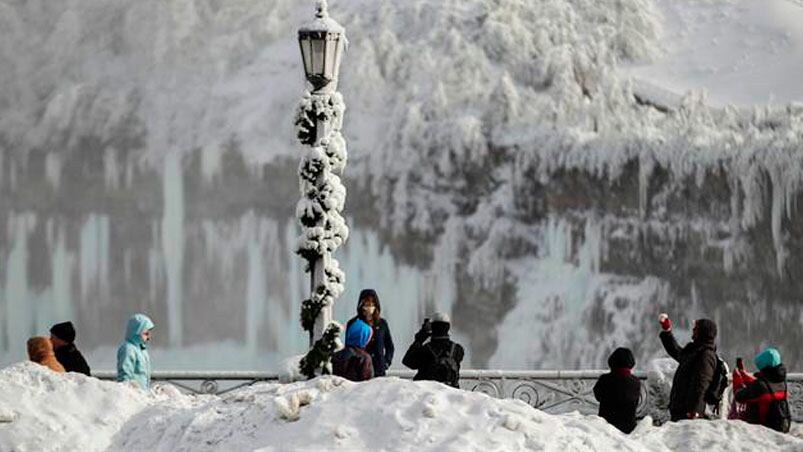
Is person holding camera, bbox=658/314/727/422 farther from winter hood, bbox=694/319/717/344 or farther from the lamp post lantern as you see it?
the lamp post lantern

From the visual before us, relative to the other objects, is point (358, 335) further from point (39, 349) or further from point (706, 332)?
point (706, 332)

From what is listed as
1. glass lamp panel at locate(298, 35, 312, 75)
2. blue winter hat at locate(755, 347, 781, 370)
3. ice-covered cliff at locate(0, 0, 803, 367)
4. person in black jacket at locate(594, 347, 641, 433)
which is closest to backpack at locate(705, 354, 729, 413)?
person in black jacket at locate(594, 347, 641, 433)

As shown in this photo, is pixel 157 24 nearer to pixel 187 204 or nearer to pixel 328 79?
pixel 187 204

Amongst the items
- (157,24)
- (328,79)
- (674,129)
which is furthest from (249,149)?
(328,79)

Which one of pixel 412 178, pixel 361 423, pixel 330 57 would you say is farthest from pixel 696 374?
pixel 412 178

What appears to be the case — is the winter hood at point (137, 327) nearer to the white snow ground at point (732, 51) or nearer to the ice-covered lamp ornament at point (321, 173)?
the ice-covered lamp ornament at point (321, 173)

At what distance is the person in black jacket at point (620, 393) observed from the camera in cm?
1245

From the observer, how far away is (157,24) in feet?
167

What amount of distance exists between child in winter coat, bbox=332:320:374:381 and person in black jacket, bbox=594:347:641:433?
1.60 meters

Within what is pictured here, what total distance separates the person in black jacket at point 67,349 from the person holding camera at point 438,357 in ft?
7.92

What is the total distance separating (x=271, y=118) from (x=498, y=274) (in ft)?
23.5

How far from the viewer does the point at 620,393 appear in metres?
12.4

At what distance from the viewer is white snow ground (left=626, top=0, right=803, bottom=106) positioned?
45000 millimetres

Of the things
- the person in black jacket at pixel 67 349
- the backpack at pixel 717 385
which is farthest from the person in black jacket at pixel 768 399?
the person in black jacket at pixel 67 349
